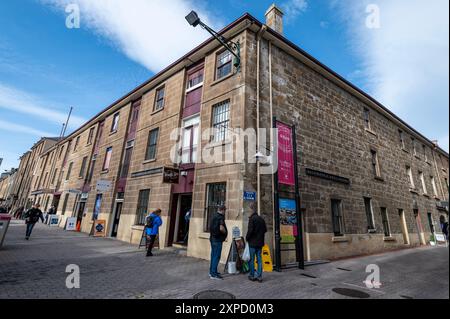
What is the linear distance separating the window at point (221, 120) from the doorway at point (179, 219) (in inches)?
126

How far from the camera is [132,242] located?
490 inches

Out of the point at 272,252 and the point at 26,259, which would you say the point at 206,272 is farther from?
the point at 26,259

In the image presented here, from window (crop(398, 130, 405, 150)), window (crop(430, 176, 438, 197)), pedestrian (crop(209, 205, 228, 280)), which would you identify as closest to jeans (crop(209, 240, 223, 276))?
pedestrian (crop(209, 205, 228, 280))

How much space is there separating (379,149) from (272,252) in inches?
492

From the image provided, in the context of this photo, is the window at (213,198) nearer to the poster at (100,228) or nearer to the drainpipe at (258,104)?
the drainpipe at (258,104)

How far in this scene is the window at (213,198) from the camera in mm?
8938

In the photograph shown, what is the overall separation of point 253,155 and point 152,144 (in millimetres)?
7680

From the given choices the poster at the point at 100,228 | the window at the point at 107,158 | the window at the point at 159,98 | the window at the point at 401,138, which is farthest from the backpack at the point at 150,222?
the window at the point at 401,138

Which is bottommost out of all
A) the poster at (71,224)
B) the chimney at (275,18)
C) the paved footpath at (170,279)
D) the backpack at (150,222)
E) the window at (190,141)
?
the paved footpath at (170,279)

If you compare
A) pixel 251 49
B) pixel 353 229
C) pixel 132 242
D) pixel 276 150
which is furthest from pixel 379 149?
pixel 132 242

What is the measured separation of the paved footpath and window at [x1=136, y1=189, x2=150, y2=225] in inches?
153

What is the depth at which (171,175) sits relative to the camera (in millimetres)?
10750

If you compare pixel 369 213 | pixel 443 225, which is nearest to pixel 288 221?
pixel 369 213
